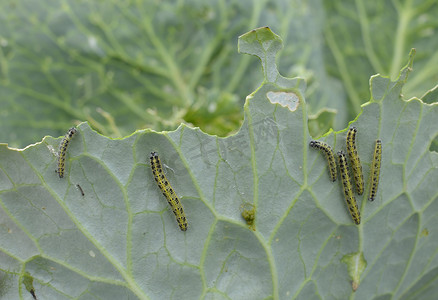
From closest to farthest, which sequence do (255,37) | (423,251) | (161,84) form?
1. (255,37)
2. (423,251)
3. (161,84)

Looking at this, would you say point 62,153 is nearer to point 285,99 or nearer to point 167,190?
point 167,190

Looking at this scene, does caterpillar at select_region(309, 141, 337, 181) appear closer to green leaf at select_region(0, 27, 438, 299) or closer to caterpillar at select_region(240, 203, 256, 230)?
green leaf at select_region(0, 27, 438, 299)

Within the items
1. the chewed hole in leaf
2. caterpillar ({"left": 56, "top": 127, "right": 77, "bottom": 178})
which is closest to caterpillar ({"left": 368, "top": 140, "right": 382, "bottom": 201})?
the chewed hole in leaf

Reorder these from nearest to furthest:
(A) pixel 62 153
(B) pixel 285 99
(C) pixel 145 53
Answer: (A) pixel 62 153
(B) pixel 285 99
(C) pixel 145 53

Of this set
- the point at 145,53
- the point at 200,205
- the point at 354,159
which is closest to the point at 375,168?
the point at 354,159

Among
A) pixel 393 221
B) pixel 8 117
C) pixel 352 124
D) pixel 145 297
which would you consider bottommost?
pixel 145 297

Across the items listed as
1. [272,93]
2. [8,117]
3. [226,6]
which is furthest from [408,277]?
[8,117]

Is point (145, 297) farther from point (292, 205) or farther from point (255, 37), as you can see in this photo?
point (255, 37)
